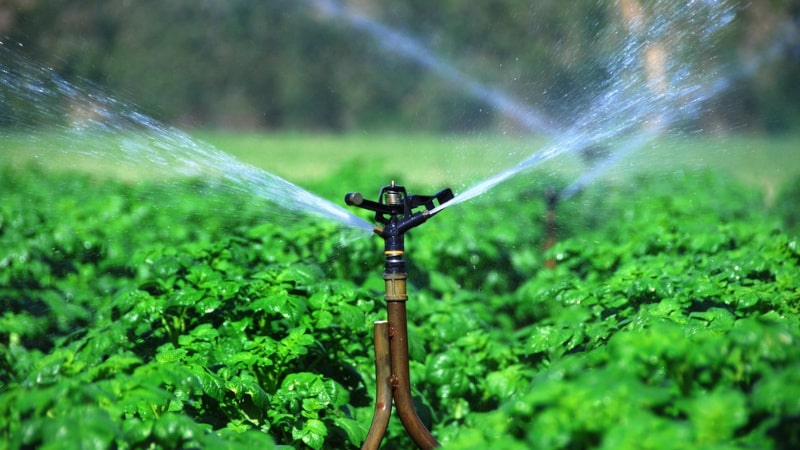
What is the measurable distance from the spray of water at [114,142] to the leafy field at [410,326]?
0.25 m

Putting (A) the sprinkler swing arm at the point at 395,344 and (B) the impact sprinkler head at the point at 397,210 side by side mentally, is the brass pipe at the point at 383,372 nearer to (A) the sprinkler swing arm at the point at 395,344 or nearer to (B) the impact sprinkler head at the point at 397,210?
(A) the sprinkler swing arm at the point at 395,344

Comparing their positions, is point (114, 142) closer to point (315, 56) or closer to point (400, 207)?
point (400, 207)

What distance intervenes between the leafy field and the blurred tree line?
32.6 ft

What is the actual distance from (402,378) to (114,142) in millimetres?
5924

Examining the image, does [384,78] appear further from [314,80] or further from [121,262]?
[121,262]

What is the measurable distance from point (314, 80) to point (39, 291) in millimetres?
15927

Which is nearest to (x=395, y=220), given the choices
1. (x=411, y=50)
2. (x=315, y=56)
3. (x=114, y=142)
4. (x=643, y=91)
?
(x=643, y=91)

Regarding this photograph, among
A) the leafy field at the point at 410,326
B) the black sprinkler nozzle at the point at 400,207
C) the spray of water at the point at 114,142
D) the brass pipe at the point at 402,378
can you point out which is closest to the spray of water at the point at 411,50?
the spray of water at the point at 114,142

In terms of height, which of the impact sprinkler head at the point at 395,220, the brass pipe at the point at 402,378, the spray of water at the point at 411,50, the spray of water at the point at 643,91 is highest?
the spray of water at the point at 411,50

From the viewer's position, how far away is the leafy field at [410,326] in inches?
73.9

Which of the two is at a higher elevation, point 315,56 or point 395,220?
point 315,56

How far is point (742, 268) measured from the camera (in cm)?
354

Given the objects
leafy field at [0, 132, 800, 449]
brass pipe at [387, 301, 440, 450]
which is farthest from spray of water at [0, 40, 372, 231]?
brass pipe at [387, 301, 440, 450]

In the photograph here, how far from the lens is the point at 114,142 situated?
26.9 feet
